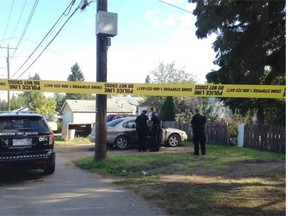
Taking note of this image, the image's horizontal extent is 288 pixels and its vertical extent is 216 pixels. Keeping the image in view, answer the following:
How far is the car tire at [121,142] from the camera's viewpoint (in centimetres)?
1716

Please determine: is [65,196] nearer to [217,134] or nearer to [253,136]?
[253,136]

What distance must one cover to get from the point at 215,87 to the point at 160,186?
2.82 meters

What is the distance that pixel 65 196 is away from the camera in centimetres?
779

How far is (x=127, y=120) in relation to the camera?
17.5 meters

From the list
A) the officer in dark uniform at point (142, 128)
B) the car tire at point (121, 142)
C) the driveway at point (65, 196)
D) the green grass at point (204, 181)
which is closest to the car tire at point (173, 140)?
the car tire at point (121, 142)

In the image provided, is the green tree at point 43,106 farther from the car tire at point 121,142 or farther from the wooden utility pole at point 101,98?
the wooden utility pole at point 101,98

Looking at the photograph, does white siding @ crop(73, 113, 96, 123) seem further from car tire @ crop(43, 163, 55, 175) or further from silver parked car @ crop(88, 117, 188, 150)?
car tire @ crop(43, 163, 55, 175)

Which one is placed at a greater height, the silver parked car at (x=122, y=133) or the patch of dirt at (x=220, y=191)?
the silver parked car at (x=122, y=133)

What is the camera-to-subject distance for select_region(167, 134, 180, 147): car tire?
717 inches

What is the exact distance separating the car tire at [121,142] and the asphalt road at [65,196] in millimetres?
6587

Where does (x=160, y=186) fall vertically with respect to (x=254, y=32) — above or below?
below

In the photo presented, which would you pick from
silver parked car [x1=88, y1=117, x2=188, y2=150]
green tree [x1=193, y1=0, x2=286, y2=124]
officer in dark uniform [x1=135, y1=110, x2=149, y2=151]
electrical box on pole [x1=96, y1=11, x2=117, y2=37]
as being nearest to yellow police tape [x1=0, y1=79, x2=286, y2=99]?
electrical box on pole [x1=96, y1=11, x2=117, y2=37]

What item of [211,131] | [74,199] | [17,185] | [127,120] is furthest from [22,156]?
[211,131]

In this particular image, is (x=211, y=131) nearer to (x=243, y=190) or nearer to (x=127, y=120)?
(x=127, y=120)
